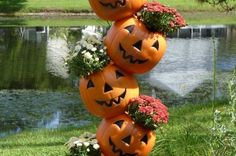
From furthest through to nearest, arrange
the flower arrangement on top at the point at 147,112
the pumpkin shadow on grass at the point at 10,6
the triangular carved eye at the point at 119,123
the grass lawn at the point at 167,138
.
Answer: the pumpkin shadow on grass at the point at 10,6, the grass lawn at the point at 167,138, the triangular carved eye at the point at 119,123, the flower arrangement on top at the point at 147,112

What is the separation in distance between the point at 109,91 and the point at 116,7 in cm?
62

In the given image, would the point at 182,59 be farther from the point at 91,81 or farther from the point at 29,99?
the point at 91,81

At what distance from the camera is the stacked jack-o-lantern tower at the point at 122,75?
13.1ft

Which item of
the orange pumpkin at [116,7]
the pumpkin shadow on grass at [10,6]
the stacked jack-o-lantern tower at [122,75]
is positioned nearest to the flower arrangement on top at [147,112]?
the stacked jack-o-lantern tower at [122,75]

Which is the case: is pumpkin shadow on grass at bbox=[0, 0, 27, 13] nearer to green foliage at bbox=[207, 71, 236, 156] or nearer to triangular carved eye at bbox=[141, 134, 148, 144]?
triangular carved eye at bbox=[141, 134, 148, 144]

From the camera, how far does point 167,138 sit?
4.53m

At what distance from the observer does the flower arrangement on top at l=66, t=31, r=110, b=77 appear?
3979 mm

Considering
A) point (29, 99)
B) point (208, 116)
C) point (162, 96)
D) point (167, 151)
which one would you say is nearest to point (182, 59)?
point (162, 96)

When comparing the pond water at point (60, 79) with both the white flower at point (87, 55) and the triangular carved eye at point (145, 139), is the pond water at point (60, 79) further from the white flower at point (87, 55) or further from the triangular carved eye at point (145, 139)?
the triangular carved eye at point (145, 139)

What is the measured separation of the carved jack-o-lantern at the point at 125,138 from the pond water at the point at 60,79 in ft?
2.50

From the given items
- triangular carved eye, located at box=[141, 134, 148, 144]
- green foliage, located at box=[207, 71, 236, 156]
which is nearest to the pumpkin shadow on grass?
triangular carved eye, located at box=[141, 134, 148, 144]

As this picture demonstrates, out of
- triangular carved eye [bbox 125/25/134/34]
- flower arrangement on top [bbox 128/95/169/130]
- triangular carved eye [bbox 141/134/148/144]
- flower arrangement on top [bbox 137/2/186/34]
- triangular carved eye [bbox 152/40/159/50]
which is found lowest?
triangular carved eye [bbox 141/134/148/144]

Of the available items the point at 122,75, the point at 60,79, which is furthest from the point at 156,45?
the point at 60,79

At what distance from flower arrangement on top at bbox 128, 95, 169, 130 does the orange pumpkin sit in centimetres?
63
